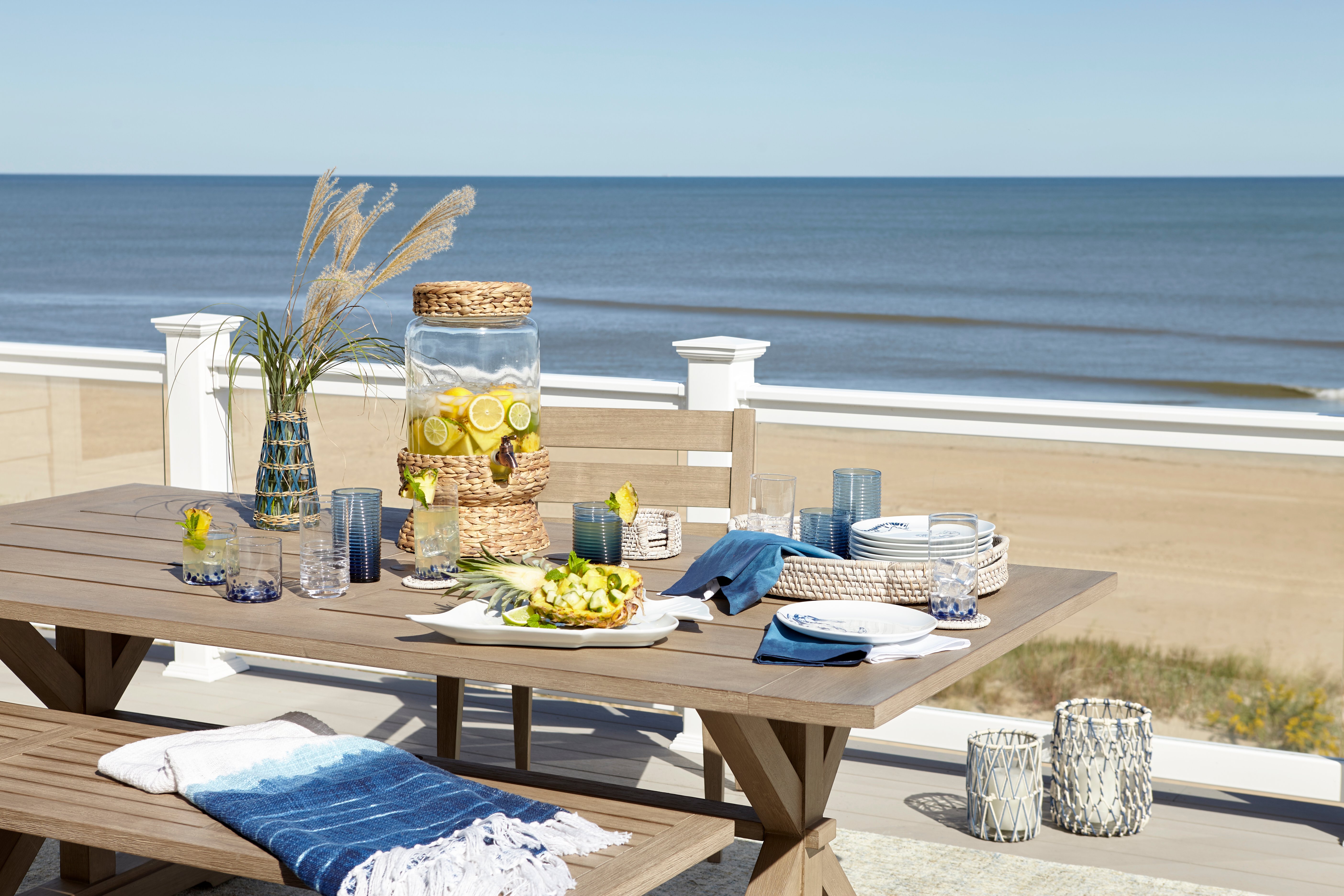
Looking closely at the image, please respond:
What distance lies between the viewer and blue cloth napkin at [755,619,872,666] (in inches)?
71.8

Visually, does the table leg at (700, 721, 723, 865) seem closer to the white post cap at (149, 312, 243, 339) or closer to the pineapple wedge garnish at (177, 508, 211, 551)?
the pineapple wedge garnish at (177, 508, 211, 551)

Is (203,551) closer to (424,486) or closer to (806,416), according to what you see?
(424,486)

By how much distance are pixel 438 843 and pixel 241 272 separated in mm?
30493

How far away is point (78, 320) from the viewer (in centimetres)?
2320

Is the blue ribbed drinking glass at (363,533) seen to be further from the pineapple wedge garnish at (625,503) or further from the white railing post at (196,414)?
the white railing post at (196,414)

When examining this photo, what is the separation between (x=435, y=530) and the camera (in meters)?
2.28

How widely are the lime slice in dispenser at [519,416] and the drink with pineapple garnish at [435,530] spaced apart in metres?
0.19

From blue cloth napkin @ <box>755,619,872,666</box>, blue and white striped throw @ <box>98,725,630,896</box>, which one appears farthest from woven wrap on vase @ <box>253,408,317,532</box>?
blue cloth napkin @ <box>755,619,872,666</box>

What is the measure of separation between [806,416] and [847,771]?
99 centimetres

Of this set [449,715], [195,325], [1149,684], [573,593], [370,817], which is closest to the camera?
[370,817]

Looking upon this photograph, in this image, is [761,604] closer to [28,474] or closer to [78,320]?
[28,474]

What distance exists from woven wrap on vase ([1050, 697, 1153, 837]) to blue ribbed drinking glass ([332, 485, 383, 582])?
69.1 inches

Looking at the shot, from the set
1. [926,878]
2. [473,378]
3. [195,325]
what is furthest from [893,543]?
[195,325]

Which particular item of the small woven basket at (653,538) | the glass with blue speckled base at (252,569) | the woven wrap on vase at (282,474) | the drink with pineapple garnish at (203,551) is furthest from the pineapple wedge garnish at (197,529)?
the small woven basket at (653,538)
